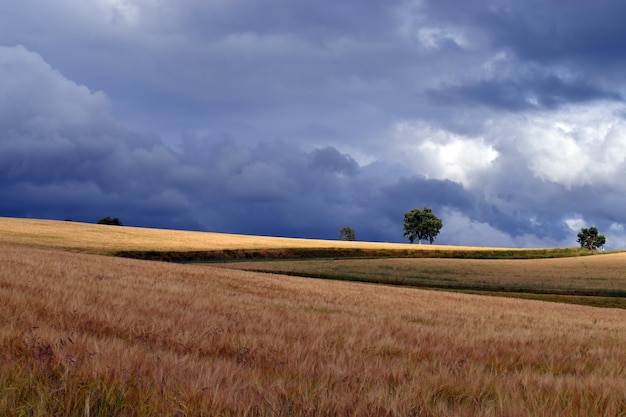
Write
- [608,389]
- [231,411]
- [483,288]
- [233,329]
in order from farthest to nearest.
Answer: [483,288] < [233,329] < [608,389] < [231,411]

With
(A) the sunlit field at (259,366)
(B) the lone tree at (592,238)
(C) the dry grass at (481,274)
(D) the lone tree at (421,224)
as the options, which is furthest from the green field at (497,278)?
(B) the lone tree at (592,238)

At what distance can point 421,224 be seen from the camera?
138m

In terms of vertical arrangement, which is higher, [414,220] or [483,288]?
[414,220]

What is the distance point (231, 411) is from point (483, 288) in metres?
43.8

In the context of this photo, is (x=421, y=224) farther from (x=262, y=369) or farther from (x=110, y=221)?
(x=262, y=369)

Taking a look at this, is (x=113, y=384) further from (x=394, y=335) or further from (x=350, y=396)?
(x=394, y=335)

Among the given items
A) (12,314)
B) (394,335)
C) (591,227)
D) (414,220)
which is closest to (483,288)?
(394,335)

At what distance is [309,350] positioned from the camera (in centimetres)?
511

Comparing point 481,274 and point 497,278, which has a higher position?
point 481,274

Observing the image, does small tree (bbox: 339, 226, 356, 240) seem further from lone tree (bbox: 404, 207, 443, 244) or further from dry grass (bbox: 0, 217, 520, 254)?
dry grass (bbox: 0, 217, 520, 254)

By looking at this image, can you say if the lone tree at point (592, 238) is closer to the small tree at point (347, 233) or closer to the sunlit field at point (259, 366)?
the small tree at point (347, 233)

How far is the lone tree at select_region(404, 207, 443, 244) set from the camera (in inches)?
5453

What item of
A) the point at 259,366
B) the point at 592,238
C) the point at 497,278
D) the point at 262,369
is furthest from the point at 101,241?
the point at 592,238

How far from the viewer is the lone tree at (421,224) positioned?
13850 centimetres
